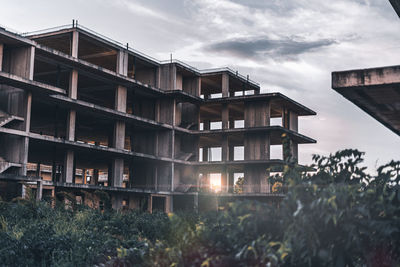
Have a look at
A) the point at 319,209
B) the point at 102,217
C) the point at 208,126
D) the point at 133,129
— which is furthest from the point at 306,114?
the point at 319,209

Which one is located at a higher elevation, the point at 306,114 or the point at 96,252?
the point at 306,114

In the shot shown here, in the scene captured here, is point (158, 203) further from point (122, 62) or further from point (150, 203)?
point (122, 62)

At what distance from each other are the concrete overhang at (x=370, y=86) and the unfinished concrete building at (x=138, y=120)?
38.5 metres

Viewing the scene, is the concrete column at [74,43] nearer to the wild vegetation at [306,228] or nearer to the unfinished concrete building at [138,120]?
the unfinished concrete building at [138,120]

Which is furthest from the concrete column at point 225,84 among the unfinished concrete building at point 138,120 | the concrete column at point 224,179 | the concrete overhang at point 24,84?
the concrete overhang at point 24,84

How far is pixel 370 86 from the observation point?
426 inches

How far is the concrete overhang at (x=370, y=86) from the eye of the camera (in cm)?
1063

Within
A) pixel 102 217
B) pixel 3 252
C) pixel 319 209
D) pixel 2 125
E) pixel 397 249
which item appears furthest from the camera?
pixel 2 125

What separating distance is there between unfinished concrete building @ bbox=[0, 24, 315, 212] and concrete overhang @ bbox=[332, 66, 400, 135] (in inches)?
1515

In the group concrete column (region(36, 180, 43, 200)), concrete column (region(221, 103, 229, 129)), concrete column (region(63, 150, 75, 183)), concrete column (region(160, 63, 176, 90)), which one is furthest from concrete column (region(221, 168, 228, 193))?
concrete column (region(36, 180, 43, 200))

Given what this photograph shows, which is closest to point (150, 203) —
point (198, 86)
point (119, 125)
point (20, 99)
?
point (119, 125)

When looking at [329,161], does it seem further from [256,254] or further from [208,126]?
[208,126]

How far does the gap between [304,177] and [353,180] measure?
73 cm

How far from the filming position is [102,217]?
21.1 m
